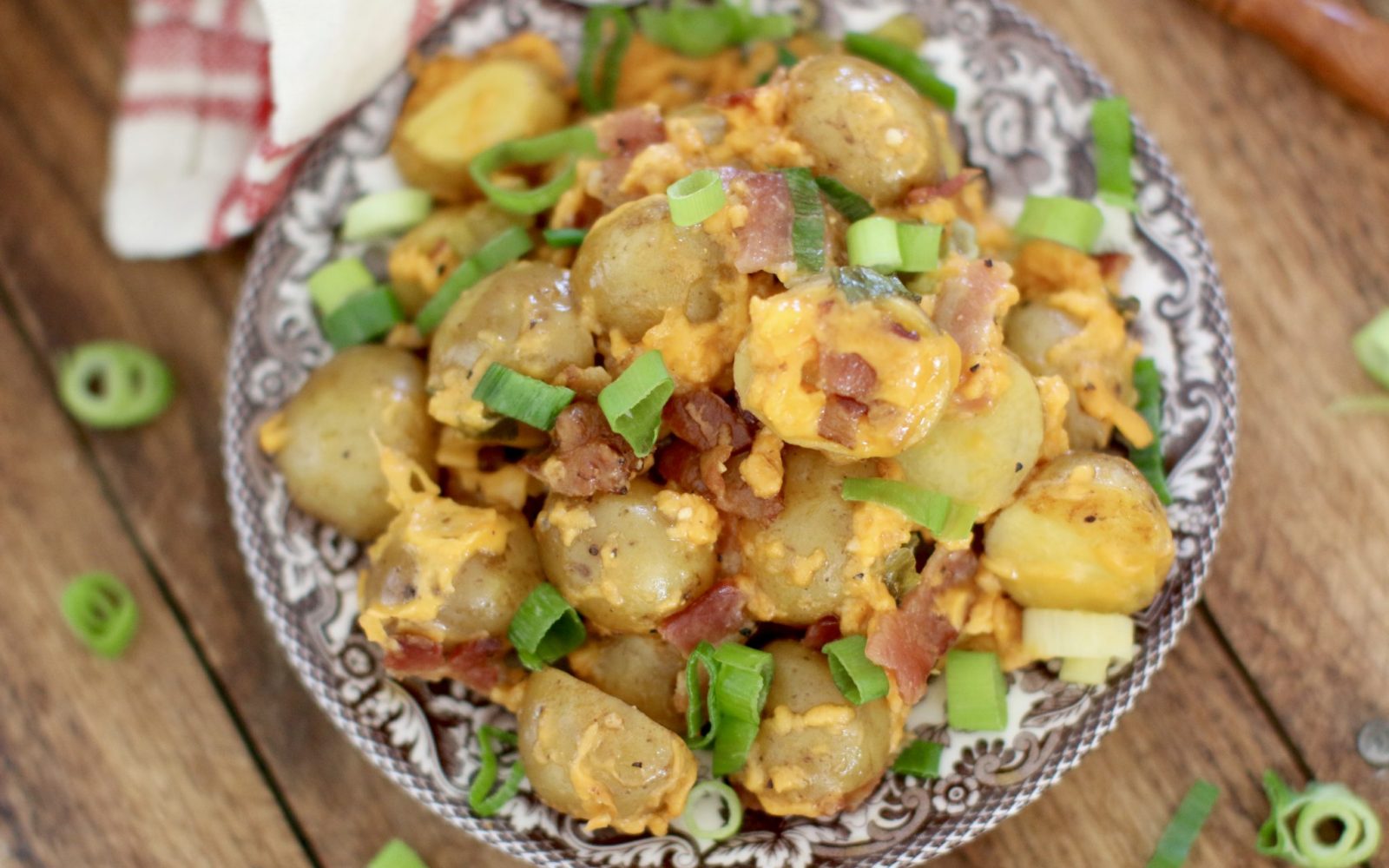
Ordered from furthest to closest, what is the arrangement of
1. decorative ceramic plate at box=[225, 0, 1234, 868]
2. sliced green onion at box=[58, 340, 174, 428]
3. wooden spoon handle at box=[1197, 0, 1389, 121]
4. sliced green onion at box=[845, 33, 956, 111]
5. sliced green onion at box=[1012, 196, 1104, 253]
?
1. sliced green onion at box=[58, 340, 174, 428]
2. wooden spoon handle at box=[1197, 0, 1389, 121]
3. sliced green onion at box=[845, 33, 956, 111]
4. sliced green onion at box=[1012, 196, 1104, 253]
5. decorative ceramic plate at box=[225, 0, 1234, 868]

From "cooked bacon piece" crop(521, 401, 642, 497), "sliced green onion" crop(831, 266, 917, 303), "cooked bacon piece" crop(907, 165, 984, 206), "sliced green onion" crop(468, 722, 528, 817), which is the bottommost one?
"sliced green onion" crop(468, 722, 528, 817)

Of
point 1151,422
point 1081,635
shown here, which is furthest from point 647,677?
point 1151,422

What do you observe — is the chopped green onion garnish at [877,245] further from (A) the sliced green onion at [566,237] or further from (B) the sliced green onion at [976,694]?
(B) the sliced green onion at [976,694]

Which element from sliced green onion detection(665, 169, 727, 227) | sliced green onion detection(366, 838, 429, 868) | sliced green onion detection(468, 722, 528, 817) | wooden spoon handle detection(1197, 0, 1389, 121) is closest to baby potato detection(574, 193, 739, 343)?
sliced green onion detection(665, 169, 727, 227)

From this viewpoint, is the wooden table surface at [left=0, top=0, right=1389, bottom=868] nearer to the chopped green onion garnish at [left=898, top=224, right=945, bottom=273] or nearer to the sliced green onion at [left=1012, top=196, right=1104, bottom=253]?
Answer: the sliced green onion at [left=1012, top=196, right=1104, bottom=253]

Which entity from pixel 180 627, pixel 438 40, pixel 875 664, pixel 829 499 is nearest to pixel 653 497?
pixel 829 499

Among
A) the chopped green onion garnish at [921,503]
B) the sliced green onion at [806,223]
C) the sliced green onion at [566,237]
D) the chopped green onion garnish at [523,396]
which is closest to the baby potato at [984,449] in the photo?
the chopped green onion garnish at [921,503]

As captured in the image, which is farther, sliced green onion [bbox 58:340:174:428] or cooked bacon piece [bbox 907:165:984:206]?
sliced green onion [bbox 58:340:174:428]
